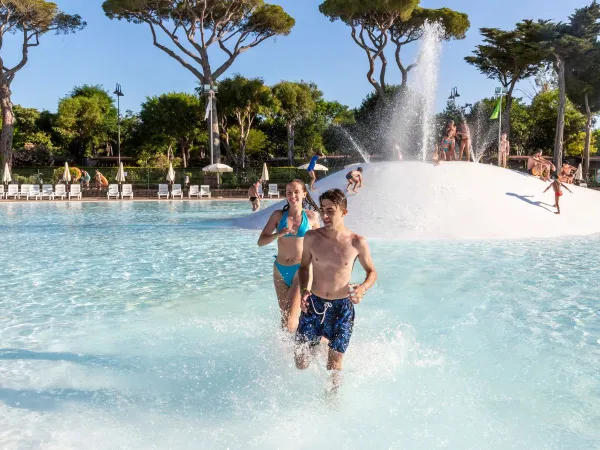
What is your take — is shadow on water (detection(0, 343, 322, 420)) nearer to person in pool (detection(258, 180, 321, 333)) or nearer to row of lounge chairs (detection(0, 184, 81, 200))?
person in pool (detection(258, 180, 321, 333))

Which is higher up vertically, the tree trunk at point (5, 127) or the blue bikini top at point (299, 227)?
the tree trunk at point (5, 127)

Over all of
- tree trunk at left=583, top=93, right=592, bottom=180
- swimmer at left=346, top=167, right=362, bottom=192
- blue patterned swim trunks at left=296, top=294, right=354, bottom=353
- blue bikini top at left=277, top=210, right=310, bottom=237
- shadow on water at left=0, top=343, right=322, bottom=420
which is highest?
tree trunk at left=583, top=93, right=592, bottom=180

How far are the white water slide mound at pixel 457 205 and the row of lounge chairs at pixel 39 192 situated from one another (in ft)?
60.6

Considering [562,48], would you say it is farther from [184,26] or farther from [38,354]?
[38,354]

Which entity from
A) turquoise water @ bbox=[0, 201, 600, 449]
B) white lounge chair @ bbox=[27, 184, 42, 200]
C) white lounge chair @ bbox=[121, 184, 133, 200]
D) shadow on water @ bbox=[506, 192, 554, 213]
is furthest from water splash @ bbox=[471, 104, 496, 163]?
turquoise water @ bbox=[0, 201, 600, 449]

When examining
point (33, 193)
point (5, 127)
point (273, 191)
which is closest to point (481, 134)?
point (273, 191)

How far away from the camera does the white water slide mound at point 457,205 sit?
45.9 feet

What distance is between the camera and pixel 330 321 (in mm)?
3738

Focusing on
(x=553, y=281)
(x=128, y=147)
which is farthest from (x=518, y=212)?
(x=128, y=147)

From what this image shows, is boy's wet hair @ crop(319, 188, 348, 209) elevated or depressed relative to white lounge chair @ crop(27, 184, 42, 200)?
elevated

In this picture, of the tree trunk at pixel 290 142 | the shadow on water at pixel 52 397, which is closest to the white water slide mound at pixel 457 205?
the shadow on water at pixel 52 397

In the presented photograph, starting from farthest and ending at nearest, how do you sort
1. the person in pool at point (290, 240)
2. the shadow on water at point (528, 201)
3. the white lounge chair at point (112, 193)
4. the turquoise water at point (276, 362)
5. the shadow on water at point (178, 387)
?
the white lounge chair at point (112, 193)
the shadow on water at point (528, 201)
the person in pool at point (290, 240)
the shadow on water at point (178, 387)
the turquoise water at point (276, 362)

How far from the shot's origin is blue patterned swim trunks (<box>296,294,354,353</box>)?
372 cm

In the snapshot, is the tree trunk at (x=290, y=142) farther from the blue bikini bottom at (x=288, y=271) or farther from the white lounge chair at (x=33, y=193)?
the blue bikini bottom at (x=288, y=271)
